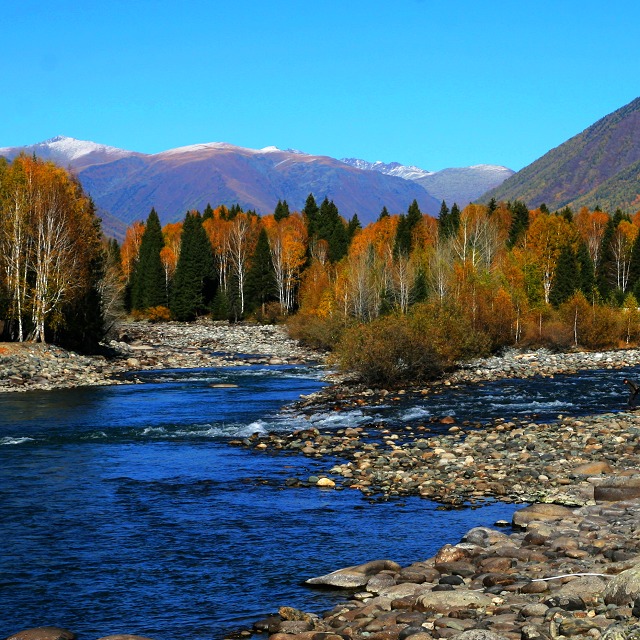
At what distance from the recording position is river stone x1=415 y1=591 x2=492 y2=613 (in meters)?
8.96

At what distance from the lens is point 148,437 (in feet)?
73.0

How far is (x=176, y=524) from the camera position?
1348 centimetres

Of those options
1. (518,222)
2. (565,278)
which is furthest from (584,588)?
(518,222)

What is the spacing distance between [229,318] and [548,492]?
69273 mm

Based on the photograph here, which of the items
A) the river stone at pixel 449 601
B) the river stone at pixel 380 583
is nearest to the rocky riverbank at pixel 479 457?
the river stone at pixel 380 583

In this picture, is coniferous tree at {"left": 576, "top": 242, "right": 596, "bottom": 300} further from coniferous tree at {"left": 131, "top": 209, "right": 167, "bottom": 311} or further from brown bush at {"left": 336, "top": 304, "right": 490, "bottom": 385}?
coniferous tree at {"left": 131, "top": 209, "right": 167, "bottom": 311}

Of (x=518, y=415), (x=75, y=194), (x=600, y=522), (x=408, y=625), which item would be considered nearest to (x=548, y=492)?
(x=600, y=522)

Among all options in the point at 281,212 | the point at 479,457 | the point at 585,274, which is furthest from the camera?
the point at 281,212

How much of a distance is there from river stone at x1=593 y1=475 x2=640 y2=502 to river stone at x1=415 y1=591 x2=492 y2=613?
19.3 feet

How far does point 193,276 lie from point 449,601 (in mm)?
78633

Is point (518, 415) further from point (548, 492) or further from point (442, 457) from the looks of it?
point (548, 492)

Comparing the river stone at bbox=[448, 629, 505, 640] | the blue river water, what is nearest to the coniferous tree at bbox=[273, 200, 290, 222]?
the blue river water

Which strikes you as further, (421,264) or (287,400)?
(421,264)

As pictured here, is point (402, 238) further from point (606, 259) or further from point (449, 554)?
point (449, 554)
